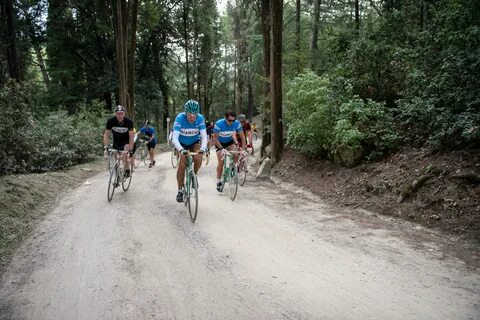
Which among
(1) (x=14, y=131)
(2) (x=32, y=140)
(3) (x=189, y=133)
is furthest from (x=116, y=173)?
(2) (x=32, y=140)

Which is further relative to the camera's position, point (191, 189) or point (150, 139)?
point (150, 139)

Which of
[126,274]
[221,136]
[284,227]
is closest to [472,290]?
[284,227]

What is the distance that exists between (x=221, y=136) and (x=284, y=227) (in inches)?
160

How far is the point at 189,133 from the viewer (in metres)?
8.86

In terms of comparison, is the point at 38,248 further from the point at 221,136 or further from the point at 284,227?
the point at 221,136

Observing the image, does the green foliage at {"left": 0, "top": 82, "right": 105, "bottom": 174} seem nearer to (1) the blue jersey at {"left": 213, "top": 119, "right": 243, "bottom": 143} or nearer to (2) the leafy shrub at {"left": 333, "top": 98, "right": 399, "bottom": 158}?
(1) the blue jersey at {"left": 213, "top": 119, "right": 243, "bottom": 143}

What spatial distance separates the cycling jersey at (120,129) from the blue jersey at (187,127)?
2281 mm

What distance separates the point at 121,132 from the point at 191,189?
3.44m

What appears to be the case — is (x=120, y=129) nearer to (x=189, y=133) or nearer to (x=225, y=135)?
(x=189, y=133)

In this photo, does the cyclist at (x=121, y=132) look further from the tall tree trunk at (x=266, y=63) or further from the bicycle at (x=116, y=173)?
the tall tree trunk at (x=266, y=63)

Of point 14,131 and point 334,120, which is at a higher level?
point 334,120

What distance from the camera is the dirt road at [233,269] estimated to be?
4.38m

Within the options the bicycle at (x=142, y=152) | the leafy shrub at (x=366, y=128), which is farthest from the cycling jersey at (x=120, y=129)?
the bicycle at (x=142, y=152)

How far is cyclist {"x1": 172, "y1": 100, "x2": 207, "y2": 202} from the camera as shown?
851cm
